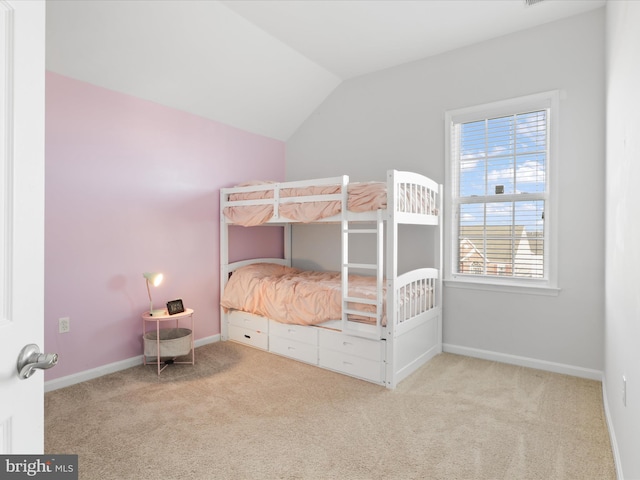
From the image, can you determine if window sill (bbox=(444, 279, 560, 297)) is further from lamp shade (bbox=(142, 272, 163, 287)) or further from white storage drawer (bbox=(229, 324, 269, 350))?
lamp shade (bbox=(142, 272, 163, 287))

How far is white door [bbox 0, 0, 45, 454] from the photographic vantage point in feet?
2.56

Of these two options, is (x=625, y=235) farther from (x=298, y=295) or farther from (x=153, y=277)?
(x=153, y=277)

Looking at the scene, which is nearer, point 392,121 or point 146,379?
point 146,379

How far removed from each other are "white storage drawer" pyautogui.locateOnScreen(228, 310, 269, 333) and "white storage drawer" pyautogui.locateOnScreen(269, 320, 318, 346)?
0.09 metres

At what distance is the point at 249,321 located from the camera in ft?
12.1

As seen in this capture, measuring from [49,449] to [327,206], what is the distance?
225cm

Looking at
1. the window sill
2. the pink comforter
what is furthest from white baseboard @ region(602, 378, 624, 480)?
the pink comforter

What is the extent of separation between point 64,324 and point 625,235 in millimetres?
3453

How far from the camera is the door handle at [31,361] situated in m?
0.80

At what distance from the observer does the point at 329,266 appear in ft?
14.3

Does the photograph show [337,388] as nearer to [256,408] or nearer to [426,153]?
[256,408]

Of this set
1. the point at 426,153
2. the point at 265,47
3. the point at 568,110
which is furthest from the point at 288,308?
the point at 568,110

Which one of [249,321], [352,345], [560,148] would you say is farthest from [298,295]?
[560,148]

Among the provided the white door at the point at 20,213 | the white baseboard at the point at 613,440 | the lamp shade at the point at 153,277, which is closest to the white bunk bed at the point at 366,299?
the lamp shade at the point at 153,277
